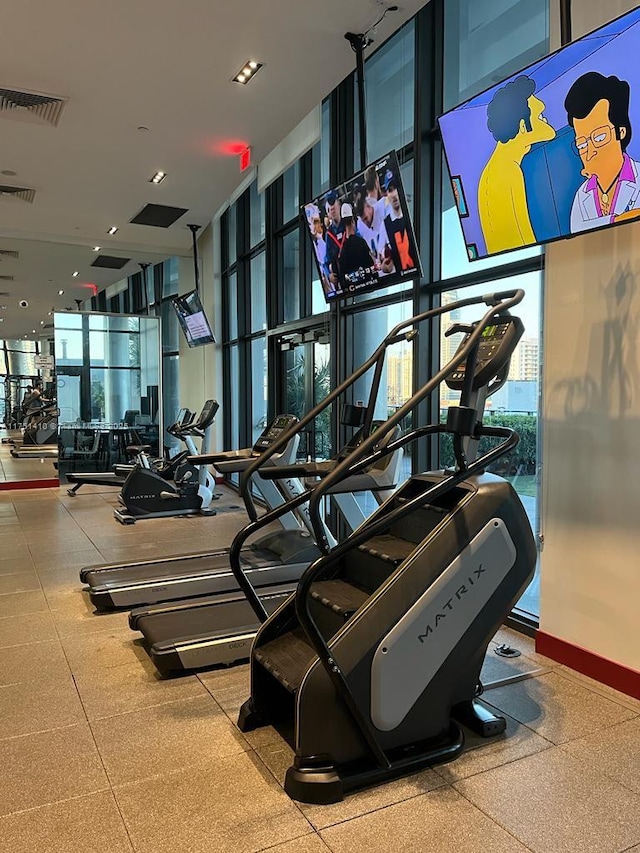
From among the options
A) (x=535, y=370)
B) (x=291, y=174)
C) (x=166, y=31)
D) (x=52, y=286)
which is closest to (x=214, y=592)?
(x=535, y=370)

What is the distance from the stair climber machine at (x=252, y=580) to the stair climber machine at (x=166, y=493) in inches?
123

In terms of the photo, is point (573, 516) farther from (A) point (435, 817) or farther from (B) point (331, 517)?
(B) point (331, 517)

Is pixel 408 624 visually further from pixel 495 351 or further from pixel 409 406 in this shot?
pixel 495 351

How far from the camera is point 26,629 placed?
13.2ft

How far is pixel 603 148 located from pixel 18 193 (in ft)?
24.5

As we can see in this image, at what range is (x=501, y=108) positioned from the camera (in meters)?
2.95

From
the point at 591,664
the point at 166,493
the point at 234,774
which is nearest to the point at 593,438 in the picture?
the point at 591,664

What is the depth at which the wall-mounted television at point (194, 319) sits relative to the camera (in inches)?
376

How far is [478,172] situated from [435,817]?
2.82 m

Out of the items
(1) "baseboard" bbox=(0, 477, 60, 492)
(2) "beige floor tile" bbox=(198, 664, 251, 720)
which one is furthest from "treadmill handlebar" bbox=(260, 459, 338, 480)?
(1) "baseboard" bbox=(0, 477, 60, 492)

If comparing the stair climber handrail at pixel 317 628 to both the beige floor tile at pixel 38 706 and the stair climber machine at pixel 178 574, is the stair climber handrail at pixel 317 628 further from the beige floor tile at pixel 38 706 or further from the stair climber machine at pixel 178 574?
the stair climber machine at pixel 178 574

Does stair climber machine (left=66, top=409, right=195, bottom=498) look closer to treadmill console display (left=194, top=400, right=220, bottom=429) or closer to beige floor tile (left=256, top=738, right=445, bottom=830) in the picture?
treadmill console display (left=194, top=400, right=220, bottom=429)

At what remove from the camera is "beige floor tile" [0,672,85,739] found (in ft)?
9.46

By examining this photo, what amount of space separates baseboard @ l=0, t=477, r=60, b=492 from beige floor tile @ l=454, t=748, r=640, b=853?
30.4 ft
